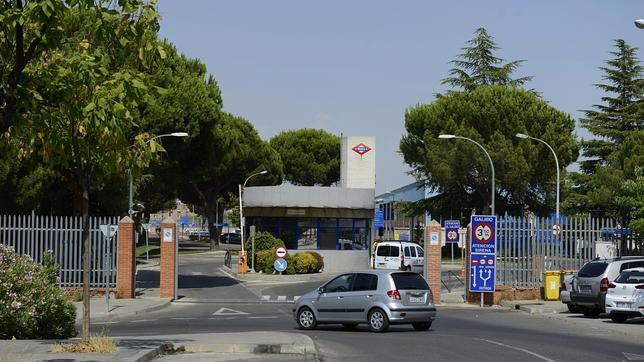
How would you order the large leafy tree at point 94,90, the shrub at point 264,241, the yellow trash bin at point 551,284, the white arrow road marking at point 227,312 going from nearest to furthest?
the large leafy tree at point 94,90
the white arrow road marking at point 227,312
the yellow trash bin at point 551,284
the shrub at point 264,241

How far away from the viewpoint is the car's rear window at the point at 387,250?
50.1 m

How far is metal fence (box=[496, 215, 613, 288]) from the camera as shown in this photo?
35.9m

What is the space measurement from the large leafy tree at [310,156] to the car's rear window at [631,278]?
7741 centimetres

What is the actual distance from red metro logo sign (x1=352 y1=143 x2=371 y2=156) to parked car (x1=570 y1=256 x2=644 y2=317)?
33526mm

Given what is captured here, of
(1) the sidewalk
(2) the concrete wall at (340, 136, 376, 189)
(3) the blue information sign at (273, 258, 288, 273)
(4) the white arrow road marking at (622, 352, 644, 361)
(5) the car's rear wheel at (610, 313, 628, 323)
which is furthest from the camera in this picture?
(2) the concrete wall at (340, 136, 376, 189)

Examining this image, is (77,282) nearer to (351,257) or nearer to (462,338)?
(462,338)

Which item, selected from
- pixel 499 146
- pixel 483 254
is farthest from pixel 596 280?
pixel 499 146

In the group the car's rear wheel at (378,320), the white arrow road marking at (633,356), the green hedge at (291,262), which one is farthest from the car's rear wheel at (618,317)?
the green hedge at (291,262)

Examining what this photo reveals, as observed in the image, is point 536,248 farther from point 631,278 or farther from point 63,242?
point 63,242

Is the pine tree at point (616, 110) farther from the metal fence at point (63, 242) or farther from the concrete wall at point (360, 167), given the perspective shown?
the metal fence at point (63, 242)

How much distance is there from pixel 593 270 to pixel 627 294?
103 inches

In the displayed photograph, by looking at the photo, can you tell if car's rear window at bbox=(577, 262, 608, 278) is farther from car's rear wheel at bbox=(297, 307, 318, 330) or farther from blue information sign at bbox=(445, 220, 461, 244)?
blue information sign at bbox=(445, 220, 461, 244)

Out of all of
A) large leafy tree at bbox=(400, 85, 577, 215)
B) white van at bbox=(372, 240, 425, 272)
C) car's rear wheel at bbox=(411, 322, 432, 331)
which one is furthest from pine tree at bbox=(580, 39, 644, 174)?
car's rear wheel at bbox=(411, 322, 432, 331)

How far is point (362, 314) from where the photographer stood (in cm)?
2303
